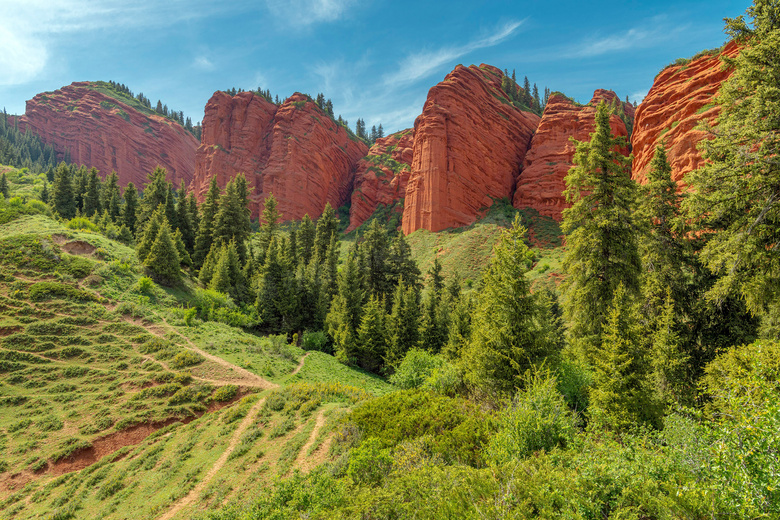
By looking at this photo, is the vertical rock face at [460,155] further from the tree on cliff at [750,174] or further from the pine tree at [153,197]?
the tree on cliff at [750,174]

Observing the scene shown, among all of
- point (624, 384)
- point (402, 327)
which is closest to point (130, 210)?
point (402, 327)

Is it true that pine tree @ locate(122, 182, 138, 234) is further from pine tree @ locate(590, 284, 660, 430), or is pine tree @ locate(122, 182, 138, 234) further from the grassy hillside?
pine tree @ locate(590, 284, 660, 430)

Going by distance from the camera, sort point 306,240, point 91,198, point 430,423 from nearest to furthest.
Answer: point 430,423 < point 306,240 < point 91,198

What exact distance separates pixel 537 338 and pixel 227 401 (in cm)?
1749

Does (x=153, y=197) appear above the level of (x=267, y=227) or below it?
above

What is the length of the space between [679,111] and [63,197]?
9390 cm

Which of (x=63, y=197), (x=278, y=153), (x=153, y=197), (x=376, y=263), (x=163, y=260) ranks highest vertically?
(x=278, y=153)

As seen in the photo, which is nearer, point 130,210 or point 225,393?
point 225,393

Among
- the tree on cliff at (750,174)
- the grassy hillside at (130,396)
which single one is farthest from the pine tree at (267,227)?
the tree on cliff at (750,174)

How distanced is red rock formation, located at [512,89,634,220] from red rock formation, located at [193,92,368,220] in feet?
181

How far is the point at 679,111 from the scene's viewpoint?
1628 inches

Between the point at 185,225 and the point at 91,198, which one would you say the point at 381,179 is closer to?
the point at 185,225

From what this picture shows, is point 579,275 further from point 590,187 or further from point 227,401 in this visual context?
point 227,401

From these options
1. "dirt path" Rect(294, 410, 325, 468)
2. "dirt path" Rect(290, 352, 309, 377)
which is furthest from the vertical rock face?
"dirt path" Rect(294, 410, 325, 468)
